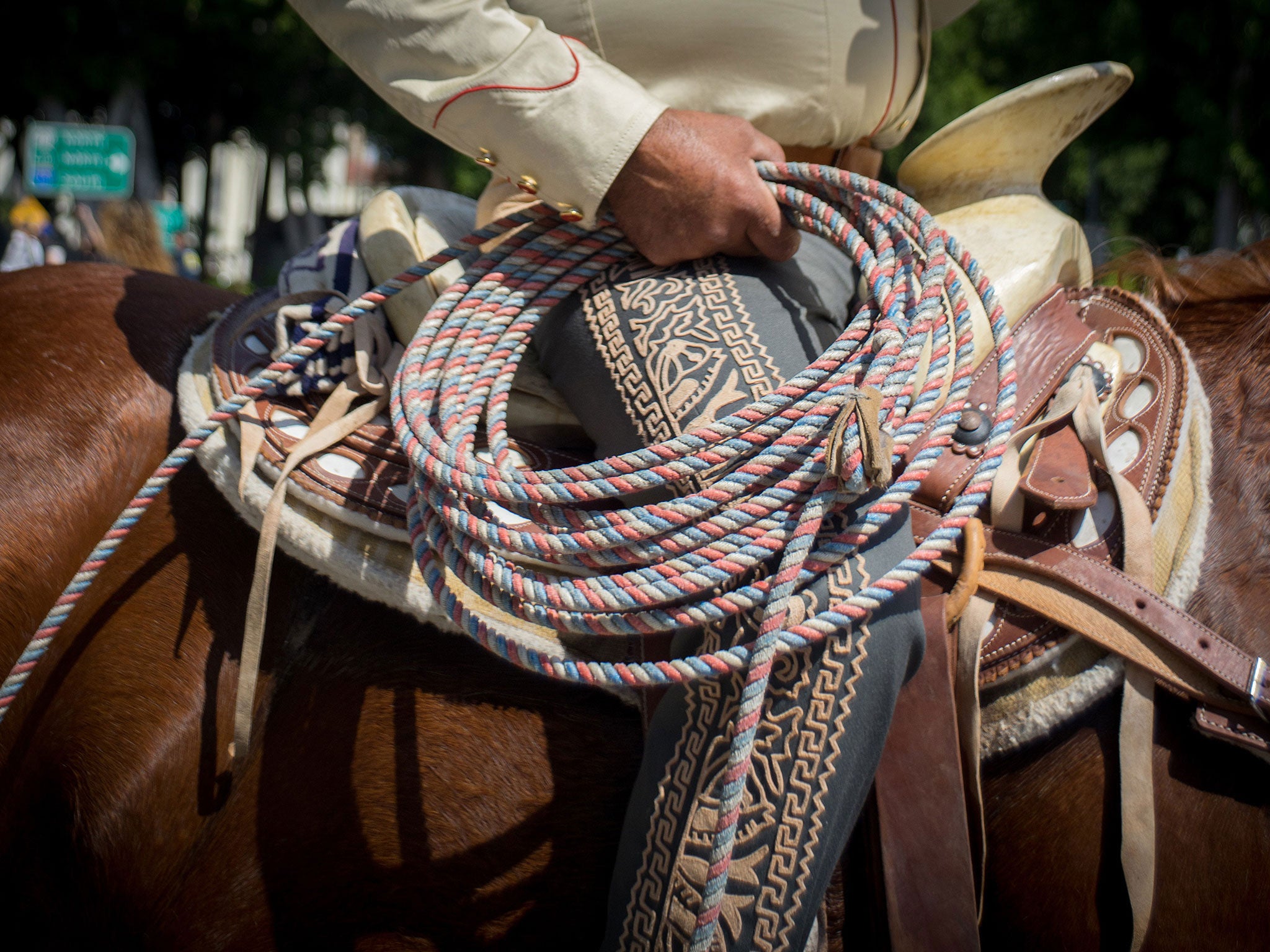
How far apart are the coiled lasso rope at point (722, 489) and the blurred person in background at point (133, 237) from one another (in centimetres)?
684

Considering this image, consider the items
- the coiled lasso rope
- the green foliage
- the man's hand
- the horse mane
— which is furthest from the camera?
the green foliage

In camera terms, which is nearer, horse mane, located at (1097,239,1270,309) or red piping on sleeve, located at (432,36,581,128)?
red piping on sleeve, located at (432,36,581,128)

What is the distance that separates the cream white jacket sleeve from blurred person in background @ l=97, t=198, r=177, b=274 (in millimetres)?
6702

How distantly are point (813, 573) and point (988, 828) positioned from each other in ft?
1.91

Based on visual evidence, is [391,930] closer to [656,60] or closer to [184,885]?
[184,885]

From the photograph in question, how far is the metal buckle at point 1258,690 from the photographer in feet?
4.13

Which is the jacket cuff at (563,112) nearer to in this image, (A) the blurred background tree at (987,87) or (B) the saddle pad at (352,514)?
(B) the saddle pad at (352,514)

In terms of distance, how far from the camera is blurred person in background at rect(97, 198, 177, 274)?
736cm

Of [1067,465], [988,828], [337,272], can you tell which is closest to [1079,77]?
[1067,465]

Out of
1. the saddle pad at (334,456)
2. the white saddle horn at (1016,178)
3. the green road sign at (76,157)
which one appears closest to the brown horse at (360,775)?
the saddle pad at (334,456)

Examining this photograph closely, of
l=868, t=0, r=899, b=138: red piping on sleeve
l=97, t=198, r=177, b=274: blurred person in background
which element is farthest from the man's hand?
l=97, t=198, r=177, b=274: blurred person in background

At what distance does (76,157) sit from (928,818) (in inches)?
354

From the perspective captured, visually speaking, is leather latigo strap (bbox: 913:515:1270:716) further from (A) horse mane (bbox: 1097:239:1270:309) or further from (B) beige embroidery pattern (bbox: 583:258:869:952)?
(A) horse mane (bbox: 1097:239:1270:309)

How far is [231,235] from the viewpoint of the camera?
33.9 meters
